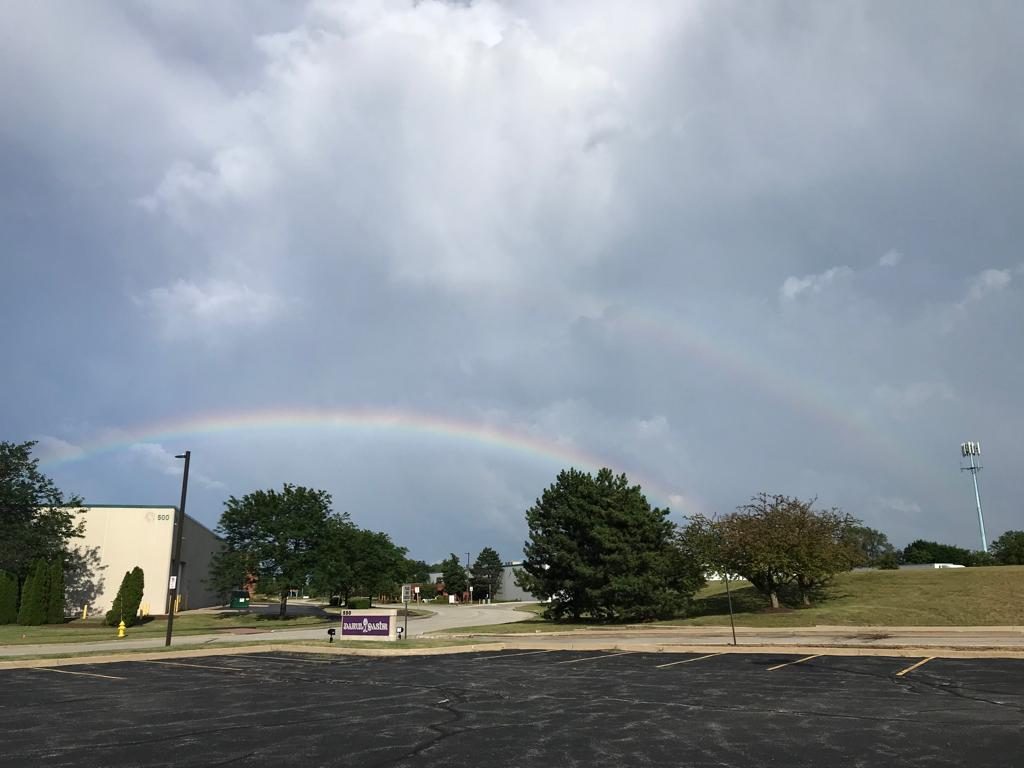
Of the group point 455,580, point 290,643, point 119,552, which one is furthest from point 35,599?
point 455,580

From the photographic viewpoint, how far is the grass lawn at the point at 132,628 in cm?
3603

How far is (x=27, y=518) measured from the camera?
53.8 metres

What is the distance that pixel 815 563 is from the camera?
4244 cm

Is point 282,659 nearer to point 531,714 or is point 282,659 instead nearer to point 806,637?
point 531,714

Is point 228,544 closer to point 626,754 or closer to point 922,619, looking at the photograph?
point 922,619

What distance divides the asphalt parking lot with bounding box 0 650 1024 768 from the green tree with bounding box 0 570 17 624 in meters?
31.2

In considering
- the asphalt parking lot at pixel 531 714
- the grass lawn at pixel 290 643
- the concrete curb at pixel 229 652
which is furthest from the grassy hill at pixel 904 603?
the asphalt parking lot at pixel 531 714

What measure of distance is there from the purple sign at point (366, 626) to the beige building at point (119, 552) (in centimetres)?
3226

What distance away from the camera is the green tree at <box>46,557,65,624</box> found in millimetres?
48406

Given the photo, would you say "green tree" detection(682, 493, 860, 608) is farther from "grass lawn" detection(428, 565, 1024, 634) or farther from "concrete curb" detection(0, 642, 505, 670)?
"concrete curb" detection(0, 642, 505, 670)

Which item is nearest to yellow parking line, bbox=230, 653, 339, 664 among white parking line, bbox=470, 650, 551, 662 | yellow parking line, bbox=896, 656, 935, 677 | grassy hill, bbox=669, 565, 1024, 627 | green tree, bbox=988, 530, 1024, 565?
white parking line, bbox=470, 650, 551, 662

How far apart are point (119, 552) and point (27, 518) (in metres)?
7.33

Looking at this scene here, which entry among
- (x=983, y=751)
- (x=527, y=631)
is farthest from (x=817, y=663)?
(x=527, y=631)

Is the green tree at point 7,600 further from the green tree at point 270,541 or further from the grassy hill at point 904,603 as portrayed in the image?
the grassy hill at point 904,603
